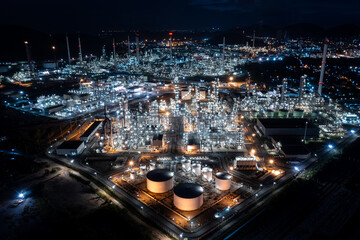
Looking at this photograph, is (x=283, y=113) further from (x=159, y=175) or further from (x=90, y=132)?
(x=90, y=132)

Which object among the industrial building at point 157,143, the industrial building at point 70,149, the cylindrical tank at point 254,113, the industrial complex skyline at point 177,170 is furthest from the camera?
the cylindrical tank at point 254,113

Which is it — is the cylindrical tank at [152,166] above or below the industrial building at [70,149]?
below

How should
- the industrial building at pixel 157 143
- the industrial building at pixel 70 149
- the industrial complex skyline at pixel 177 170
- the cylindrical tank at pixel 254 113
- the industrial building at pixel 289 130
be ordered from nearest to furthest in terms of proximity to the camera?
1. the industrial complex skyline at pixel 177 170
2. the industrial building at pixel 70 149
3. the industrial building at pixel 157 143
4. the industrial building at pixel 289 130
5. the cylindrical tank at pixel 254 113

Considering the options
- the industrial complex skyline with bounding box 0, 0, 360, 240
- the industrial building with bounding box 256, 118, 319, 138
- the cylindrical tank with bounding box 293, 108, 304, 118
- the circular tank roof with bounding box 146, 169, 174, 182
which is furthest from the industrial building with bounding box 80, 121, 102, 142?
the cylindrical tank with bounding box 293, 108, 304, 118

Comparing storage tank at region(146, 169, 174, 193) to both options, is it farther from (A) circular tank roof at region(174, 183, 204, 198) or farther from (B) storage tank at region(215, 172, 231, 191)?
(B) storage tank at region(215, 172, 231, 191)

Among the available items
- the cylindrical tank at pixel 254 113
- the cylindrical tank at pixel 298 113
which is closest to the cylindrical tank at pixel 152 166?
the cylindrical tank at pixel 254 113

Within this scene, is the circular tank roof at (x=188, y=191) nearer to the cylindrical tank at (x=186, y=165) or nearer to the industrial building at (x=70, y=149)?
the cylindrical tank at (x=186, y=165)
